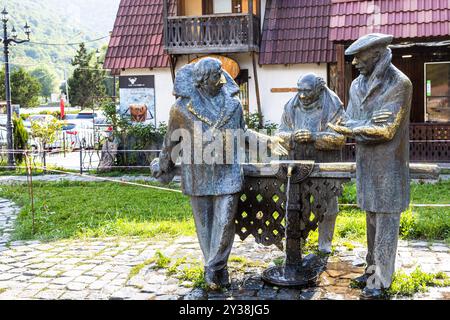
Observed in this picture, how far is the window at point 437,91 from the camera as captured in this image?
17047 mm

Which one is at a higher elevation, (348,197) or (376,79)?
(376,79)

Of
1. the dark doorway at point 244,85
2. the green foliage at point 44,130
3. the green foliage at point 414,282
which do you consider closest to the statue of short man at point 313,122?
the green foliage at point 414,282

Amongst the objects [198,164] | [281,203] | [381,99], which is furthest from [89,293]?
[381,99]

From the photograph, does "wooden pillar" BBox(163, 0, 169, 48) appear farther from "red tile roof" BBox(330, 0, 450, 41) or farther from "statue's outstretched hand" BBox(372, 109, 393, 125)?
"statue's outstretched hand" BBox(372, 109, 393, 125)

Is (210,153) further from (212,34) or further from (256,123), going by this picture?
(212,34)

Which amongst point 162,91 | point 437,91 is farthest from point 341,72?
point 162,91

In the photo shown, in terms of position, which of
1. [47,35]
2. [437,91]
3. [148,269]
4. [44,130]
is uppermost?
[47,35]

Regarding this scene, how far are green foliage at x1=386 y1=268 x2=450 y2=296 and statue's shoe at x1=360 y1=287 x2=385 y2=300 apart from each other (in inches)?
3.7

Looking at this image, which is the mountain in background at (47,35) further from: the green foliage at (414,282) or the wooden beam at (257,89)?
the green foliage at (414,282)

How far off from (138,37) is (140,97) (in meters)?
1.98

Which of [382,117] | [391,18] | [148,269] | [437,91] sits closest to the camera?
[382,117]

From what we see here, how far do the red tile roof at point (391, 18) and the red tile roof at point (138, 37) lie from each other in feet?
18.2

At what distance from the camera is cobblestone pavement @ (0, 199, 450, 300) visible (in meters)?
5.41

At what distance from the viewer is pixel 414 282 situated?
17.6ft
